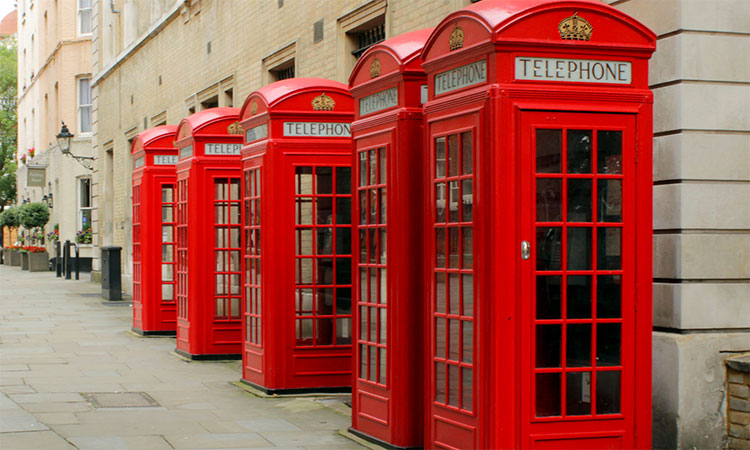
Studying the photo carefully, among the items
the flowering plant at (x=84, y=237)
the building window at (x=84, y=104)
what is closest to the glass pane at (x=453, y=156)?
the flowering plant at (x=84, y=237)

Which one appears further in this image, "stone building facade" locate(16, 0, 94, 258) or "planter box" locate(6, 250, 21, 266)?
"planter box" locate(6, 250, 21, 266)

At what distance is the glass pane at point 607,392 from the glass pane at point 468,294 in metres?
0.80

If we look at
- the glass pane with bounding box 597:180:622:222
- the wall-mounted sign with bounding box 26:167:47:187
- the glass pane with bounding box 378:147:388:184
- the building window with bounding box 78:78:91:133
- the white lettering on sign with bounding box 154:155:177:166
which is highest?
the building window with bounding box 78:78:91:133

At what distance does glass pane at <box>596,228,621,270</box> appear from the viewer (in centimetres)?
612

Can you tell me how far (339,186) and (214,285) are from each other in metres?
3.39

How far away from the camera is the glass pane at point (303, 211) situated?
31.9 feet

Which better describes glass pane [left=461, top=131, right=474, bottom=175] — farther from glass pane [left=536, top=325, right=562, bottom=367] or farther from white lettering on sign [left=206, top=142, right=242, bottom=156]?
white lettering on sign [left=206, top=142, right=242, bottom=156]

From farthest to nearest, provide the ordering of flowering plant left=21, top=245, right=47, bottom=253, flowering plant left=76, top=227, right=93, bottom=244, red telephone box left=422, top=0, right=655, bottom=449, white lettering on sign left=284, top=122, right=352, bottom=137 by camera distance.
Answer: flowering plant left=21, top=245, right=47, bottom=253
flowering plant left=76, top=227, right=93, bottom=244
white lettering on sign left=284, top=122, right=352, bottom=137
red telephone box left=422, top=0, right=655, bottom=449

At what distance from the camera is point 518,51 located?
598 centimetres

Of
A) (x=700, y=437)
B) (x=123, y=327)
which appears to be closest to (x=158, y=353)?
(x=123, y=327)

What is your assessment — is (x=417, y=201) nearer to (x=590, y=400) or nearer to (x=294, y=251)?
(x=590, y=400)

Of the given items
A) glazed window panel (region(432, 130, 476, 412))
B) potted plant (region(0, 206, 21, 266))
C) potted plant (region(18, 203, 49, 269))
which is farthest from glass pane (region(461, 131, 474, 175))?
potted plant (region(0, 206, 21, 266))

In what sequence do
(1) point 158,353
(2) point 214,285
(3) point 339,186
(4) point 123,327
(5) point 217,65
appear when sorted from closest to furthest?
(3) point 339,186 < (2) point 214,285 < (1) point 158,353 < (4) point 123,327 < (5) point 217,65

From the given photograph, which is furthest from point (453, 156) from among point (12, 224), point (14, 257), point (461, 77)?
point (12, 224)
